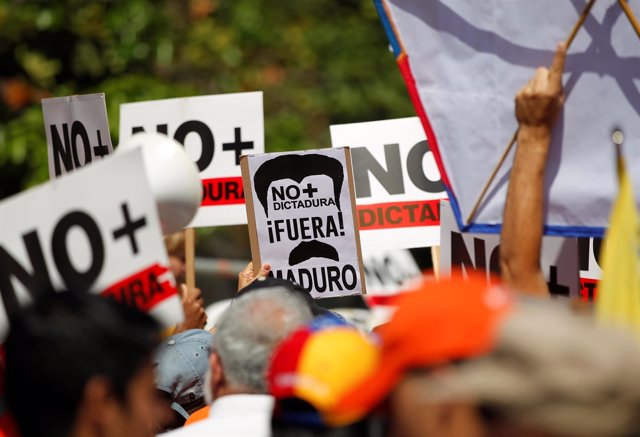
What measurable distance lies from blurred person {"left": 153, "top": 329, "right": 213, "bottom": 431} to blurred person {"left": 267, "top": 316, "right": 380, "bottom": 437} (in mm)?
2010

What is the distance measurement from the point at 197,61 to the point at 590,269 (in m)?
9.71

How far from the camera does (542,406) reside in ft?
6.70

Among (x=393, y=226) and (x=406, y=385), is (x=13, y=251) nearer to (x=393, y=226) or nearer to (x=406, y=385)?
(x=406, y=385)

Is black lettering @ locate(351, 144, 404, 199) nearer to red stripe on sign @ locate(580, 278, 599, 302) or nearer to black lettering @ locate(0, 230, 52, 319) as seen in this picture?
red stripe on sign @ locate(580, 278, 599, 302)

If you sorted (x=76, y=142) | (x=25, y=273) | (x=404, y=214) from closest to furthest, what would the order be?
(x=25, y=273) → (x=76, y=142) → (x=404, y=214)

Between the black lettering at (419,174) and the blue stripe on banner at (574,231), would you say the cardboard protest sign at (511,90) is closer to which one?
the blue stripe on banner at (574,231)

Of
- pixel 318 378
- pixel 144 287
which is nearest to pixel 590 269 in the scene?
pixel 144 287

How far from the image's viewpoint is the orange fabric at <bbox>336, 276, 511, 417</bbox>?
2102 mm

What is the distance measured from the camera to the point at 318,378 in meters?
2.39

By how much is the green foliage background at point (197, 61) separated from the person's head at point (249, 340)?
720 centimetres

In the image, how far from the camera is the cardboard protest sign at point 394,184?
6.06 metres

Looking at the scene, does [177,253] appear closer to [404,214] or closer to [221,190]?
[221,190]

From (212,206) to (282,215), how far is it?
1.06 meters

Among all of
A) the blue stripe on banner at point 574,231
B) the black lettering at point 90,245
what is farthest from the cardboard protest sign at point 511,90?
the black lettering at point 90,245
